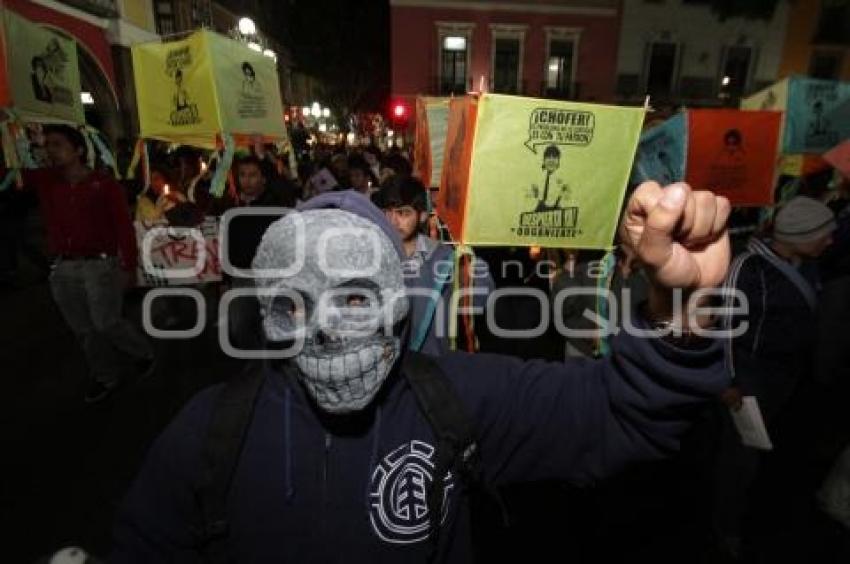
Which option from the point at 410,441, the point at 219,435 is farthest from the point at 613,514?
the point at 219,435

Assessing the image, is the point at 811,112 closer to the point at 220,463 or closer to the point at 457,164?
the point at 457,164

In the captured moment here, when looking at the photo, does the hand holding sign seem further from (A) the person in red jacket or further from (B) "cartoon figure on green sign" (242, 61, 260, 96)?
(B) "cartoon figure on green sign" (242, 61, 260, 96)

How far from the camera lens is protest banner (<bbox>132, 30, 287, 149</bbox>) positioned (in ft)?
15.3

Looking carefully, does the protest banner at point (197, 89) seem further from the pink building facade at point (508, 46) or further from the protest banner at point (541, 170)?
the pink building facade at point (508, 46)

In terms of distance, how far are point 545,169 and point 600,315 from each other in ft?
3.18

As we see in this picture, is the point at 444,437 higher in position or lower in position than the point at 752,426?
higher

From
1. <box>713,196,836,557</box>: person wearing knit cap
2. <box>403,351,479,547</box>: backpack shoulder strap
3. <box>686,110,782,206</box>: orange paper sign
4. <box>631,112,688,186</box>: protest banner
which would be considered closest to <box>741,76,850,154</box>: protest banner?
<box>686,110,782,206</box>: orange paper sign

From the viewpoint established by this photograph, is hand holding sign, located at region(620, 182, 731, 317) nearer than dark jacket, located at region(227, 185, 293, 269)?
Yes

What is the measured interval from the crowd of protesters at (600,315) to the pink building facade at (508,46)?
73.4ft

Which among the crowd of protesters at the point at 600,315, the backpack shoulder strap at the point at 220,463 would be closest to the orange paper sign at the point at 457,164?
the crowd of protesters at the point at 600,315

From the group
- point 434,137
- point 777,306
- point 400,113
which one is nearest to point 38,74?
point 434,137

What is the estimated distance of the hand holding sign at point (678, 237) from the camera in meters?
1.04

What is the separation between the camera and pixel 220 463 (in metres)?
1.28

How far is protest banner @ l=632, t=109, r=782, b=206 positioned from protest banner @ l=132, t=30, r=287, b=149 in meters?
3.42
